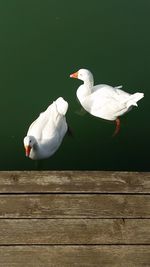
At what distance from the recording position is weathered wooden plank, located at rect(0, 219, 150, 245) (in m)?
2.79

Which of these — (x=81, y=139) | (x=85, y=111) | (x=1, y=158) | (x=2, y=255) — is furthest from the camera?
(x=85, y=111)

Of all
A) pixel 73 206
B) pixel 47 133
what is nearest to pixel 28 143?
pixel 47 133

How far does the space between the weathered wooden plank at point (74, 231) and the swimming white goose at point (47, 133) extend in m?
1.16

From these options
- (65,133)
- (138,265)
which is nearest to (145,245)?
(138,265)

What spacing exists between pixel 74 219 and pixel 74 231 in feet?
0.28

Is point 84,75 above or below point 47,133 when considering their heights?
above

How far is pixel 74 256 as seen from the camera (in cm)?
274

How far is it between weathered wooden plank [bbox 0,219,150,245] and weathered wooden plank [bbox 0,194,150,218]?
0.14 ft

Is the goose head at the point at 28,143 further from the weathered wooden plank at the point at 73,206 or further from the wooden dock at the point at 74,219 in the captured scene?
the weathered wooden plank at the point at 73,206

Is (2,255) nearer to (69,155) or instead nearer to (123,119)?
(69,155)

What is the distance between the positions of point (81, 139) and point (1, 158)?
32.6 inches

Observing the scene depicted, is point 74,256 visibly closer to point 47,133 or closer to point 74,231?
point 74,231

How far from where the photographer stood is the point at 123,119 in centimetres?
486

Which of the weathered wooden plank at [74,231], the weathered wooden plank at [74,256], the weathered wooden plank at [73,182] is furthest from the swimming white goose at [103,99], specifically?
the weathered wooden plank at [74,256]
